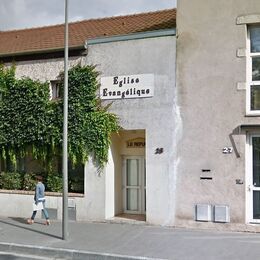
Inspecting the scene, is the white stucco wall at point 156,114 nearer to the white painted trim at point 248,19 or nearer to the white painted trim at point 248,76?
the white painted trim at point 248,19

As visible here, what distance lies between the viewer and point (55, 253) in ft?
32.9

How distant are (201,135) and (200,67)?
1902 millimetres

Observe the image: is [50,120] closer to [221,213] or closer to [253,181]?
[221,213]

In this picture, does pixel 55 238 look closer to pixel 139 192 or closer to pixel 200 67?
pixel 139 192

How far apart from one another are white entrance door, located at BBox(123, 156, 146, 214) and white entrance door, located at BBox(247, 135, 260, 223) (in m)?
3.66

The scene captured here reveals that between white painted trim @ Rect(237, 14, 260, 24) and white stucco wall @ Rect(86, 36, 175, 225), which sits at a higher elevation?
white painted trim @ Rect(237, 14, 260, 24)

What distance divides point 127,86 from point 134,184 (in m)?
3.33

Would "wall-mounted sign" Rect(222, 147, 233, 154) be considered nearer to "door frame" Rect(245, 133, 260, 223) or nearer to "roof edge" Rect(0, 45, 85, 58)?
"door frame" Rect(245, 133, 260, 223)

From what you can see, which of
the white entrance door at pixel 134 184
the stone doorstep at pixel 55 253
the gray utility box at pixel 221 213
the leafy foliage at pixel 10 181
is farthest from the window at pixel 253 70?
the leafy foliage at pixel 10 181

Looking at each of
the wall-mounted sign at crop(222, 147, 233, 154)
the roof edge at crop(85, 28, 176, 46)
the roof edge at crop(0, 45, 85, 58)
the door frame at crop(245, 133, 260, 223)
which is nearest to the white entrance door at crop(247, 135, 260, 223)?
the door frame at crop(245, 133, 260, 223)

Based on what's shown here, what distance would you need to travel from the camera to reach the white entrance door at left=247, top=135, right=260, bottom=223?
38.0 feet

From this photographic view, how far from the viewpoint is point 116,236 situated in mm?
11352

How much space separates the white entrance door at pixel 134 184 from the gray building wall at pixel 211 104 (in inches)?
82.4

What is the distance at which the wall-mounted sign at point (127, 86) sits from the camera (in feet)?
41.6
